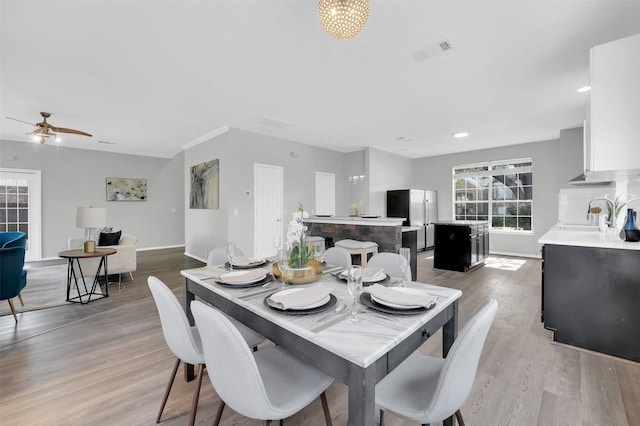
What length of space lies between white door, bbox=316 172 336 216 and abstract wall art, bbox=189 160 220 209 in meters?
2.32

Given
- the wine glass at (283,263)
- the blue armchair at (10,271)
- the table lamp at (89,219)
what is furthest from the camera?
the table lamp at (89,219)

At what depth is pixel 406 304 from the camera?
1.14 meters

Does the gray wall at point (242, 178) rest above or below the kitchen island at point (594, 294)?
above

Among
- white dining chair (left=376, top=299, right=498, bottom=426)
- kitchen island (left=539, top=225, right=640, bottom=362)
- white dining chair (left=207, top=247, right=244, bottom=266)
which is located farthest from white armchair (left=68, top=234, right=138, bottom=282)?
kitchen island (left=539, top=225, right=640, bottom=362)

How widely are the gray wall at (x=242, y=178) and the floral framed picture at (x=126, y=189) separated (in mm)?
2067

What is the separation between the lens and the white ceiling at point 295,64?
82.4 inches

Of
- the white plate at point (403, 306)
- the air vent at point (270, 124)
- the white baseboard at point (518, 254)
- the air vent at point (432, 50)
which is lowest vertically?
the white baseboard at point (518, 254)

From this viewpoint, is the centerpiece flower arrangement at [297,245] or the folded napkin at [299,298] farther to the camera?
the centerpiece flower arrangement at [297,245]

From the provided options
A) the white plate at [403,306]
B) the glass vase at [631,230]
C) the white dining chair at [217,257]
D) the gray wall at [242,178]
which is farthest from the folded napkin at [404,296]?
the gray wall at [242,178]

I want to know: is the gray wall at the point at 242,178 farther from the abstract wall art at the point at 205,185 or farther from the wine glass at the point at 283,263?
the wine glass at the point at 283,263

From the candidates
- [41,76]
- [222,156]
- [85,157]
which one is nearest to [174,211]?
[85,157]

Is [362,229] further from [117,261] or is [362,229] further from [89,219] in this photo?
[117,261]

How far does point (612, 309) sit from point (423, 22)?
2747 mm

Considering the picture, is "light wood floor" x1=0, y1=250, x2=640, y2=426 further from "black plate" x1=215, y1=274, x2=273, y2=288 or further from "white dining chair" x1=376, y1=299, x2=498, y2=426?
"black plate" x1=215, y1=274, x2=273, y2=288
